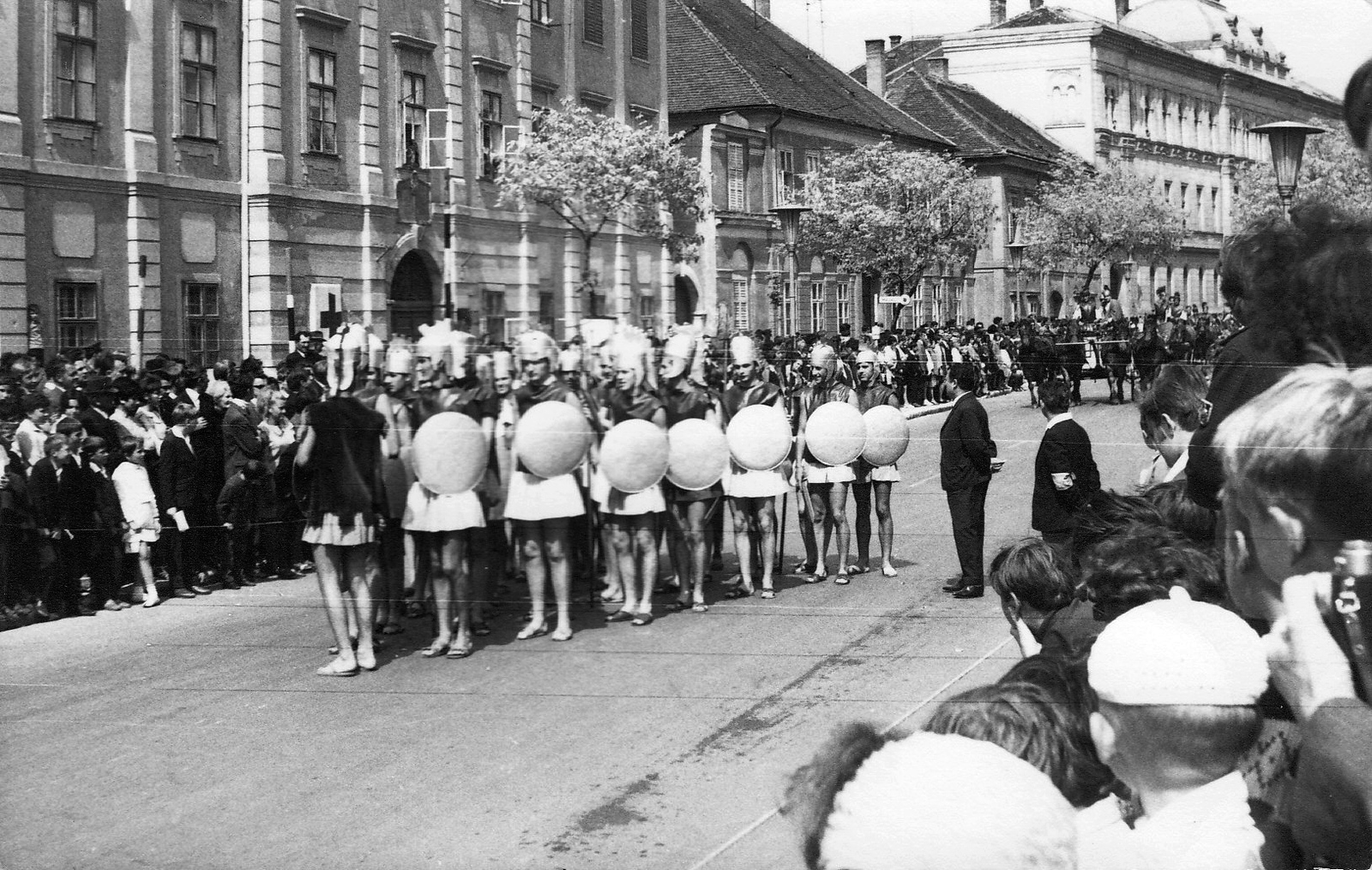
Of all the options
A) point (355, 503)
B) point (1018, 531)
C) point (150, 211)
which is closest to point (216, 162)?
point (150, 211)

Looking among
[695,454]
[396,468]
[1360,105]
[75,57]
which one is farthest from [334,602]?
[1360,105]

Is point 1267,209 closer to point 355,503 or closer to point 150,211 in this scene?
point 355,503

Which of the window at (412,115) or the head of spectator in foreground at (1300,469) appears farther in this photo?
the window at (412,115)

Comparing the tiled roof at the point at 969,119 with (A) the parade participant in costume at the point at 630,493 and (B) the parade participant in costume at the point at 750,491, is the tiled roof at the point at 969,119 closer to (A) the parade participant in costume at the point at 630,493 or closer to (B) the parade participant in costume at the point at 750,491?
(B) the parade participant in costume at the point at 750,491

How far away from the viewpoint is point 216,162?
2605mm

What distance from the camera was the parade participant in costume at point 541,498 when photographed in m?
2.29

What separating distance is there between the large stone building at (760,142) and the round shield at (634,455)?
0.24 m

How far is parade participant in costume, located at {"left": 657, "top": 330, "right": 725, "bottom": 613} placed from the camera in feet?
7.74

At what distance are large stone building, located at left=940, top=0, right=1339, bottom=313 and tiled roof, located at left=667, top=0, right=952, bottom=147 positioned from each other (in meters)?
0.24

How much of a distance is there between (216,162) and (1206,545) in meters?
1.77

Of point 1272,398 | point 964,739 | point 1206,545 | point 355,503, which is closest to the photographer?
point 964,739

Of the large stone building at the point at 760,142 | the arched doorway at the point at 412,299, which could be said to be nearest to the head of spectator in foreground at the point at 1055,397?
the large stone building at the point at 760,142

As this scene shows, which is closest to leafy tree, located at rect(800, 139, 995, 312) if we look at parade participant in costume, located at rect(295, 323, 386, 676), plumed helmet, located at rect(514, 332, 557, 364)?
plumed helmet, located at rect(514, 332, 557, 364)

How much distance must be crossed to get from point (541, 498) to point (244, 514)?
2.68 ft
